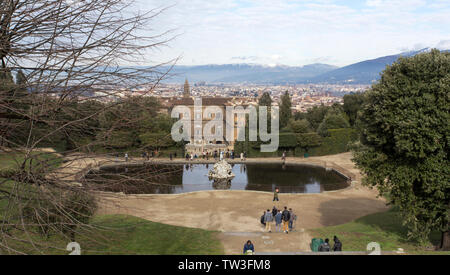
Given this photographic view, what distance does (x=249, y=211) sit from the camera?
64.0ft

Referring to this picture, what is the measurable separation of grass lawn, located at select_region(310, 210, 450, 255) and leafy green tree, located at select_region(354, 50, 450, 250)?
82cm

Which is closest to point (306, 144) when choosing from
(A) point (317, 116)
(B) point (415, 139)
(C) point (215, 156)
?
(C) point (215, 156)

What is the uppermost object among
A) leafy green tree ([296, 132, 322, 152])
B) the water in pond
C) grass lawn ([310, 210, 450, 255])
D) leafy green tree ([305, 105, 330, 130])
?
leafy green tree ([305, 105, 330, 130])

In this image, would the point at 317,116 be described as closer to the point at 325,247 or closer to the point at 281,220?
the point at 281,220

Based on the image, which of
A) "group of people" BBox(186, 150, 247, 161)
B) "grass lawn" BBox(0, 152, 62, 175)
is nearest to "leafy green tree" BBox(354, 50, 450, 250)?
"grass lawn" BBox(0, 152, 62, 175)

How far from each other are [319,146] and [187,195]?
75.5ft

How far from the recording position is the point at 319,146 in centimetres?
4166

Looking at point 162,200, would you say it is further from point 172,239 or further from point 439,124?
point 439,124

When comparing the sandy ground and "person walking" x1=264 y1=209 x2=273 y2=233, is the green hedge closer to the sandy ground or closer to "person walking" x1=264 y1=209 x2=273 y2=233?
the sandy ground

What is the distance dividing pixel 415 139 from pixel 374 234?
481 centimetres

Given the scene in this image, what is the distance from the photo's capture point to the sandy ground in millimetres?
14539
